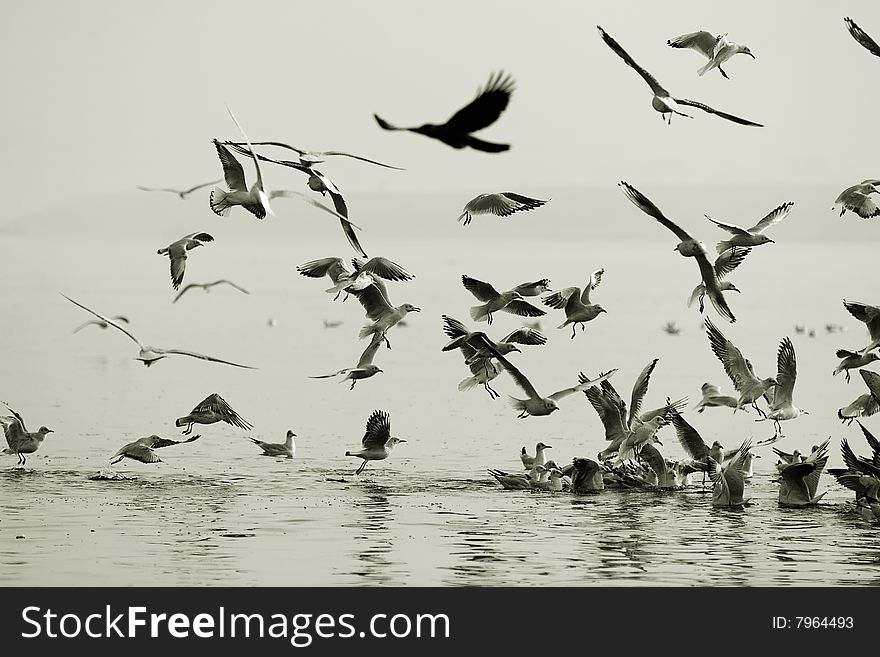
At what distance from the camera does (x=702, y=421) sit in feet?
78.2

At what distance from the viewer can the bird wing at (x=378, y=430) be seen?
61.9ft

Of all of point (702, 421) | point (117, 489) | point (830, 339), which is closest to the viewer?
point (117, 489)

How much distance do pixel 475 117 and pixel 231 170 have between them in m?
2.75

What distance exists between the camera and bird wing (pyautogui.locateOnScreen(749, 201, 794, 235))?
17.6 meters

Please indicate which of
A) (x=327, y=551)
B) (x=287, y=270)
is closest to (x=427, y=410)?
(x=327, y=551)

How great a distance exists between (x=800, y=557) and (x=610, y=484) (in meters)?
3.44

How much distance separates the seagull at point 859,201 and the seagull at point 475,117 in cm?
448

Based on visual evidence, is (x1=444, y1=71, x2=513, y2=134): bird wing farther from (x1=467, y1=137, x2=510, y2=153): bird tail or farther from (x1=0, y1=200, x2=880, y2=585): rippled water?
(x1=0, y1=200, x2=880, y2=585): rippled water

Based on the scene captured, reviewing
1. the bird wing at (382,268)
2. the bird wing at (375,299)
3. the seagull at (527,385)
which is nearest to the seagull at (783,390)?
the seagull at (527,385)

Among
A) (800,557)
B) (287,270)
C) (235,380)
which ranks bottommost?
(800,557)

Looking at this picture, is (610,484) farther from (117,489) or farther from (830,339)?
(830,339)

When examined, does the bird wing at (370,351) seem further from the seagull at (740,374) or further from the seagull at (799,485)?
the seagull at (799,485)

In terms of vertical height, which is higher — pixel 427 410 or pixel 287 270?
pixel 287 270

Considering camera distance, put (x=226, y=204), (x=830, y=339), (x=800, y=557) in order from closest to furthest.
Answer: (x=800, y=557)
(x=226, y=204)
(x=830, y=339)
